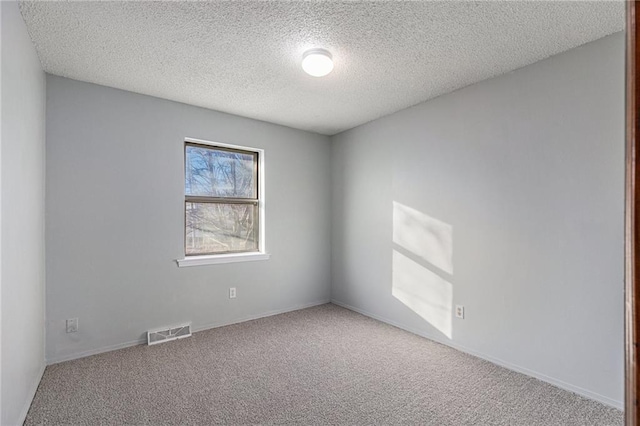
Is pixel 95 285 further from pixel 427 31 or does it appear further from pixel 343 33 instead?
pixel 427 31

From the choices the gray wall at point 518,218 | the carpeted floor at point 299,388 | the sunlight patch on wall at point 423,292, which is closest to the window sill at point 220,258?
the carpeted floor at point 299,388

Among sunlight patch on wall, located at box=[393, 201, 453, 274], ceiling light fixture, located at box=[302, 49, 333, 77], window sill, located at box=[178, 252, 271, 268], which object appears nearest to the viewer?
ceiling light fixture, located at box=[302, 49, 333, 77]

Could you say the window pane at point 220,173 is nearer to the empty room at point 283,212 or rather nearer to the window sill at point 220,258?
the empty room at point 283,212

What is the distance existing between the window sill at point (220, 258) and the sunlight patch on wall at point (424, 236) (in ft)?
5.36

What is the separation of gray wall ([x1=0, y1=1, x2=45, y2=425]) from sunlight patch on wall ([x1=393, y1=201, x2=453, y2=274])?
3.14 meters

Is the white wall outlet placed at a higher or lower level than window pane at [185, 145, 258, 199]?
lower

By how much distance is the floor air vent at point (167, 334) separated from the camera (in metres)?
3.14

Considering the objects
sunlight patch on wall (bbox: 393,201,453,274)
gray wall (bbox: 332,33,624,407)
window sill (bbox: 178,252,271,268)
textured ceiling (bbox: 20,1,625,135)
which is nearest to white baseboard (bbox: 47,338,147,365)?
window sill (bbox: 178,252,271,268)

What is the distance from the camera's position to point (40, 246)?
252 centimetres

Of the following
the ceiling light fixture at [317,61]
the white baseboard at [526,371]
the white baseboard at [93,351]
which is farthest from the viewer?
the white baseboard at [93,351]

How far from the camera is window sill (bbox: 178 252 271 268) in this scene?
342cm

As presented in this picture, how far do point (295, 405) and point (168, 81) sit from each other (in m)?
2.80

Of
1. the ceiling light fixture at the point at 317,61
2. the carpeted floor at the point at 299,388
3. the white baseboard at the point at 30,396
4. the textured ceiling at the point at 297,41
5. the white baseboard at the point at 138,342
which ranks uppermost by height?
the textured ceiling at the point at 297,41

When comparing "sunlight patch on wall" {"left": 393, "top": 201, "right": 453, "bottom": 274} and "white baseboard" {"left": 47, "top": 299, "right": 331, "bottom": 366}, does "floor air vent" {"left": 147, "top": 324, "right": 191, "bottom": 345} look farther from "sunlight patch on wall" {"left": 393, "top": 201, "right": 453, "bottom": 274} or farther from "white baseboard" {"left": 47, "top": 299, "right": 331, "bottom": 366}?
"sunlight patch on wall" {"left": 393, "top": 201, "right": 453, "bottom": 274}
